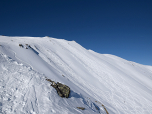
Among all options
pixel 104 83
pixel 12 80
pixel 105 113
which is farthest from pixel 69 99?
pixel 104 83

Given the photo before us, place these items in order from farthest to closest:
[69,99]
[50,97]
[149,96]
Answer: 1. [149,96]
2. [69,99]
3. [50,97]

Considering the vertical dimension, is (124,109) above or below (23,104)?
above

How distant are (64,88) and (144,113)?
856 cm

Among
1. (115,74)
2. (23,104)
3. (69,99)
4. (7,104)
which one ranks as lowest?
(7,104)

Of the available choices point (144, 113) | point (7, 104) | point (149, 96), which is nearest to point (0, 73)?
point (7, 104)

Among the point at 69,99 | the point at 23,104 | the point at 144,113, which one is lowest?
the point at 23,104

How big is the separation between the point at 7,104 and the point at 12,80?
2.11m

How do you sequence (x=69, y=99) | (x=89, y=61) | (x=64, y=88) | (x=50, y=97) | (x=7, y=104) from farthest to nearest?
(x=89, y=61) < (x=64, y=88) < (x=69, y=99) < (x=50, y=97) < (x=7, y=104)

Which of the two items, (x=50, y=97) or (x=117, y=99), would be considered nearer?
(x=50, y=97)

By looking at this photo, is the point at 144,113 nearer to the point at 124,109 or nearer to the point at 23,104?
the point at 124,109

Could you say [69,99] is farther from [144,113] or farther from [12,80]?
[144,113]

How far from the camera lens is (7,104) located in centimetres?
421

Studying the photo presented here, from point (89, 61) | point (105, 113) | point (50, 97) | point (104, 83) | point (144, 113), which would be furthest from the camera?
point (89, 61)

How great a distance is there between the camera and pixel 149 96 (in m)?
10.8
